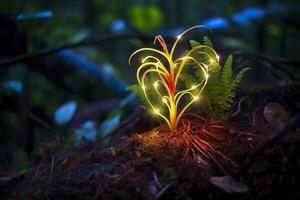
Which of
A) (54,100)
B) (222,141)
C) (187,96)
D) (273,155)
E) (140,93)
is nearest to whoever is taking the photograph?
(273,155)

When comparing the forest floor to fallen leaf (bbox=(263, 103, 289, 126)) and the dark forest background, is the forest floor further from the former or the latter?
the dark forest background

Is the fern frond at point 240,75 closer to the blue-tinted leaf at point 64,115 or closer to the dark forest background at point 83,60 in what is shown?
the dark forest background at point 83,60

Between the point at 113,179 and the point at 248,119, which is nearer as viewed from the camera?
the point at 113,179

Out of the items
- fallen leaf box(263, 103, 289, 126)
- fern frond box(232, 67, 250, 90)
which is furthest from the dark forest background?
fern frond box(232, 67, 250, 90)

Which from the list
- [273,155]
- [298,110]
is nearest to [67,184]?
[273,155]

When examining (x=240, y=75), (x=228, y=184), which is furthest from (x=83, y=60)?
(x=228, y=184)

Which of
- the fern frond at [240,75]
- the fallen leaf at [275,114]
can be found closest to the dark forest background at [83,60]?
the fallen leaf at [275,114]

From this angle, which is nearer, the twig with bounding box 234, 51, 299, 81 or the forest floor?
the forest floor

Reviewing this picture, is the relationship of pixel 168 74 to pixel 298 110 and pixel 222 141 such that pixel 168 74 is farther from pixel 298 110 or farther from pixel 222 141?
pixel 298 110
